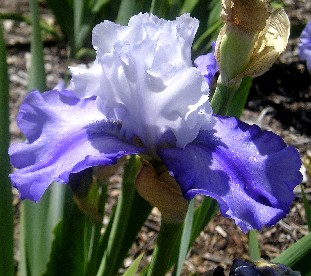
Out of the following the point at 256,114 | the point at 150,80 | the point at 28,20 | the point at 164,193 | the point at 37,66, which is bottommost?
the point at 256,114

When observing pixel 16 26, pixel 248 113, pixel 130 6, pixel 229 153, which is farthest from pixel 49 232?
pixel 16 26

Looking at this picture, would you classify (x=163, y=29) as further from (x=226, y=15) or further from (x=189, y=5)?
(x=189, y=5)

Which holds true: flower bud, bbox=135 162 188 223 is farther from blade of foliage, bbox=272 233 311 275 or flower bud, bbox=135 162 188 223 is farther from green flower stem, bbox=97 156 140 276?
blade of foliage, bbox=272 233 311 275

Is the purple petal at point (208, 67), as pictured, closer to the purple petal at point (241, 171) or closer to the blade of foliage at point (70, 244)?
the purple petal at point (241, 171)


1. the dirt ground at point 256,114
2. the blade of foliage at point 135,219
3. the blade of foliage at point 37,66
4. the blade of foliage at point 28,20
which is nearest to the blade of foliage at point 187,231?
the blade of foliage at point 135,219

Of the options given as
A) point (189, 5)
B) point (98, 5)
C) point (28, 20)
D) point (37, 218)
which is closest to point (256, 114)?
point (189, 5)

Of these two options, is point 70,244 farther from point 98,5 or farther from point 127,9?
point 98,5

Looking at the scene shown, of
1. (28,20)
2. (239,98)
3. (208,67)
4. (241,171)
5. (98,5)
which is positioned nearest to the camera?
(241,171)
